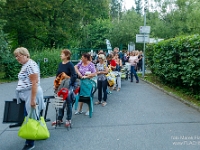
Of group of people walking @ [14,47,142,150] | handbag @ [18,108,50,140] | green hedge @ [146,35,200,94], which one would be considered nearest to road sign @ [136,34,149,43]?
green hedge @ [146,35,200,94]

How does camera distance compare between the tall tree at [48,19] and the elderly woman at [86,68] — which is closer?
the elderly woman at [86,68]

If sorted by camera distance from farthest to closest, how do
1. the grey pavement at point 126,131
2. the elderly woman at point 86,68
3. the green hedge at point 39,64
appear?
the green hedge at point 39,64
the elderly woman at point 86,68
the grey pavement at point 126,131

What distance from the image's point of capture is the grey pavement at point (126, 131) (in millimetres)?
5098

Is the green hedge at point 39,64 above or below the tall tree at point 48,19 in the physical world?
below

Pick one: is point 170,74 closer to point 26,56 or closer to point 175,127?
point 175,127

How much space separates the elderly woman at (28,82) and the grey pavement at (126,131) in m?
0.78

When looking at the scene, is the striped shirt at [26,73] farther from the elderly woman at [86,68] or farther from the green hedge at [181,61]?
the green hedge at [181,61]

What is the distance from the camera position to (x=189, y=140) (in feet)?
17.4

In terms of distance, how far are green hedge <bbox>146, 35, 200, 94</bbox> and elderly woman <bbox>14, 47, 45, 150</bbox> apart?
17.9 ft

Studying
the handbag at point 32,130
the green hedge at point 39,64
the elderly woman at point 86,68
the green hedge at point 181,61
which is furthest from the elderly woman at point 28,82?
the green hedge at point 39,64

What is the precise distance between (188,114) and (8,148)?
460 centimetres

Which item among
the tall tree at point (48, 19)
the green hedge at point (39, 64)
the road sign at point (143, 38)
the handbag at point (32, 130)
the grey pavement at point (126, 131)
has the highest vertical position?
the tall tree at point (48, 19)

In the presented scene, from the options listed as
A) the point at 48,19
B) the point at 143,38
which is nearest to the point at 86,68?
the point at 143,38

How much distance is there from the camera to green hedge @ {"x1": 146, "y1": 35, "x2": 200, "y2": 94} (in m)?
8.81
